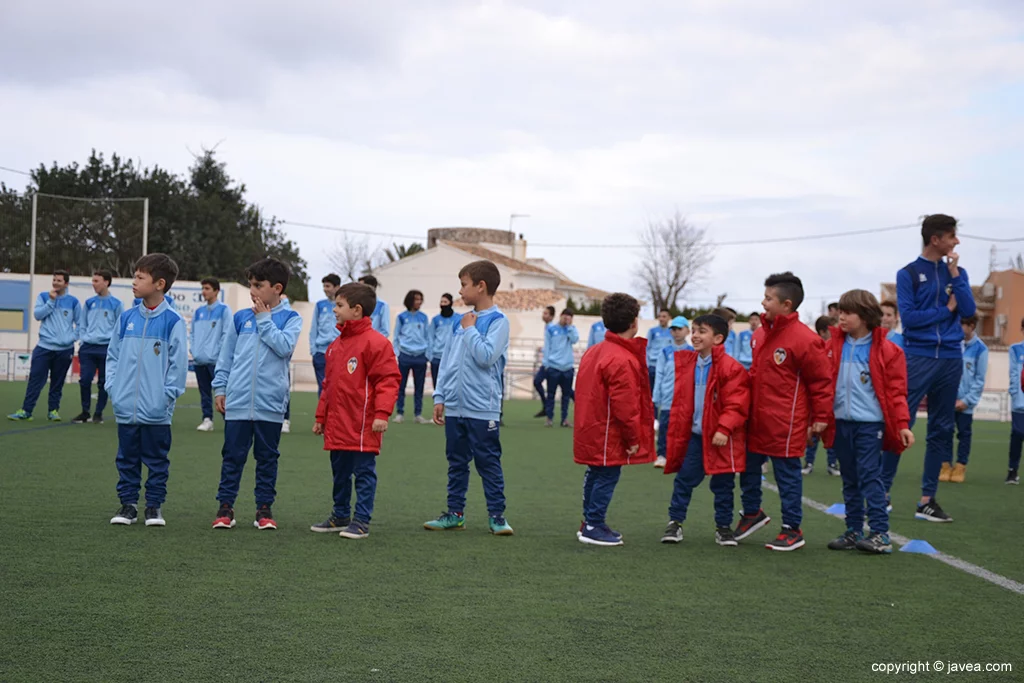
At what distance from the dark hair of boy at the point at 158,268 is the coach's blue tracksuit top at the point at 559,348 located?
41.1ft

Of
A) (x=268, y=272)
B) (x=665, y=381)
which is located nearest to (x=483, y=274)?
(x=268, y=272)

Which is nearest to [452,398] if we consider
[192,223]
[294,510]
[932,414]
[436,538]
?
[436,538]

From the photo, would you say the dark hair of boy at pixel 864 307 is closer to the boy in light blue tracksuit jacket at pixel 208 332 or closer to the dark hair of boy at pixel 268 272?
the dark hair of boy at pixel 268 272

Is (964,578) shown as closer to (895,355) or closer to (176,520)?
(895,355)

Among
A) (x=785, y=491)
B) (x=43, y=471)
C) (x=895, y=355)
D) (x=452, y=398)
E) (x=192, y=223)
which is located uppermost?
(x=192, y=223)

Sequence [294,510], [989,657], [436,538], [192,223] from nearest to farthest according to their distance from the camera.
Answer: [989,657], [436,538], [294,510], [192,223]

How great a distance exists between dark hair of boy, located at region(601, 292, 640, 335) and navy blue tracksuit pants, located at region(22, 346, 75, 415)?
9964 mm

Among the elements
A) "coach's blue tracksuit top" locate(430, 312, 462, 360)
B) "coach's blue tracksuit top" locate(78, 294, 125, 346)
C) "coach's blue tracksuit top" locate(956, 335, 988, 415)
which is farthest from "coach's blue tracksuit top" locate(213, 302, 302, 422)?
→ "coach's blue tracksuit top" locate(430, 312, 462, 360)

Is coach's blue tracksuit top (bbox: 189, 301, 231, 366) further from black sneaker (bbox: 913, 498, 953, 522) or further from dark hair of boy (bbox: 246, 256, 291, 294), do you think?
black sneaker (bbox: 913, 498, 953, 522)

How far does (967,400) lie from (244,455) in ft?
30.7

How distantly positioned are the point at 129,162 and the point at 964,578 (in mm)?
52303

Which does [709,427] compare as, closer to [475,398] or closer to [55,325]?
[475,398]

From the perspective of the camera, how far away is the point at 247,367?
691 cm

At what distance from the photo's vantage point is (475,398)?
710 centimetres
